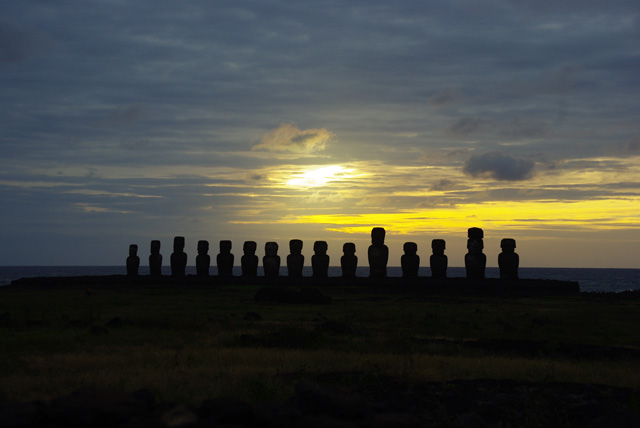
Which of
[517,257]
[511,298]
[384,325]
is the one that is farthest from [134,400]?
[517,257]

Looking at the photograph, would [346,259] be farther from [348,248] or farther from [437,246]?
[437,246]

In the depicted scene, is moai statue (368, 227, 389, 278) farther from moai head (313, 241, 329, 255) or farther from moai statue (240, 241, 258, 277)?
moai statue (240, 241, 258, 277)

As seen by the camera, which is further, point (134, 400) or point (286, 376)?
point (286, 376)

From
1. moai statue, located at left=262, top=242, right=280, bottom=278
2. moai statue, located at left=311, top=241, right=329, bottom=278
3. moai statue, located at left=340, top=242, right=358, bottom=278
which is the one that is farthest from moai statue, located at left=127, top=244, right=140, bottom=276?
moai statue, located at left=340, top=242, right=358, bottom=278

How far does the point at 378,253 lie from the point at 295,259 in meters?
6.60

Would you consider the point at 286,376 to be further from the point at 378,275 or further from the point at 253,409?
the point at 378,275

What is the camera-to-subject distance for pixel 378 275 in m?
51.0

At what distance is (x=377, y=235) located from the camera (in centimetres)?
5144

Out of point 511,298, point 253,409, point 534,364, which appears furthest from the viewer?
point 511,298

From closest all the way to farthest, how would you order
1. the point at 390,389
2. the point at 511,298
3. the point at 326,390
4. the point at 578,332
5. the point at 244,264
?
the point at 326,390
the point at 390,389
the point at 578,332
the point at 511,298
the point at 244,264

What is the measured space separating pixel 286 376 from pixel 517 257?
3893cm

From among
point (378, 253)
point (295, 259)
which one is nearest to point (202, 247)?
point (295, 259)

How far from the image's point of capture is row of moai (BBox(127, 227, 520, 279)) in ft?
159

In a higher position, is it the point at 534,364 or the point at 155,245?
the point at 155,245
